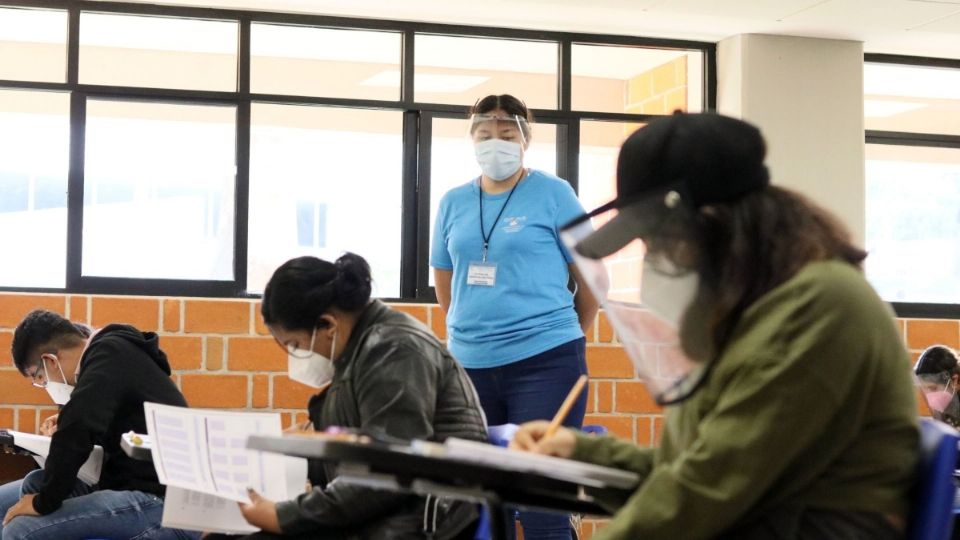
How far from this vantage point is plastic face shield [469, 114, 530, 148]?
367 centimetres

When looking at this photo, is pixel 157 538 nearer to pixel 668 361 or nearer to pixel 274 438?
pixel 274 438

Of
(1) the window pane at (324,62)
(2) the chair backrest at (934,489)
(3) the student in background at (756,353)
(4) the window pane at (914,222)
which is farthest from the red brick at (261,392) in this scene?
(2) the chair backrest at (934,489)

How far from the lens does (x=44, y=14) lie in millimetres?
5180

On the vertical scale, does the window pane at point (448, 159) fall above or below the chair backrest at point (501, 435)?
above

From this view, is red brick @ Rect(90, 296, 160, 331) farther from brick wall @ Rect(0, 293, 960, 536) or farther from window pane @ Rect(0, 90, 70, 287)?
window pane @ Rect(0, 90, 70, 287)

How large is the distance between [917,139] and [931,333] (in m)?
1.02

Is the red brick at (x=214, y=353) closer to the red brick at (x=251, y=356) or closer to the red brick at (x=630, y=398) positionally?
the red brick at (x=251, y=356)

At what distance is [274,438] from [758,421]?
2.02 ft

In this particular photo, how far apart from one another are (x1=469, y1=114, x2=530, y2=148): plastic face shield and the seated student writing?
1284 mm

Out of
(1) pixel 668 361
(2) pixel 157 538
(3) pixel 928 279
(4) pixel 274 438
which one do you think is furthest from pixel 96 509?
(3) pixel 928 279

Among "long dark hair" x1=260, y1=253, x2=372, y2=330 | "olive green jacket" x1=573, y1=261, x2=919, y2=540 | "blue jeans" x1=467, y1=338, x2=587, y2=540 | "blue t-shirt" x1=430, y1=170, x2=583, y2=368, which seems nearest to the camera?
"olive green jacket" x1=573, y1=261, x2=919, y2=540

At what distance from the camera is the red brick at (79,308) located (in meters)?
4.92

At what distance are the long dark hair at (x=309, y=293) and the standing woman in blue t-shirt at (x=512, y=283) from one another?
95 centimetres

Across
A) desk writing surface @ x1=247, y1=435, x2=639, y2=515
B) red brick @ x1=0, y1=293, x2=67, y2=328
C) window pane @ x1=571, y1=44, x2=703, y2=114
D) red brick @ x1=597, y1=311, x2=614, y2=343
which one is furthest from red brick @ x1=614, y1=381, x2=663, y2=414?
desk writing surface @ x1=247, y1=435, x2=639, y2=515
